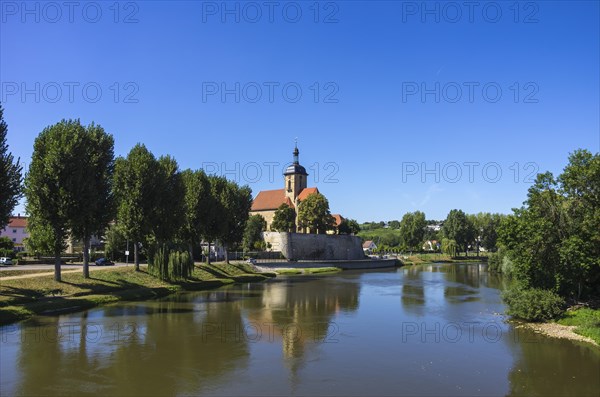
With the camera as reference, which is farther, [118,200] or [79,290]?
[118,200]

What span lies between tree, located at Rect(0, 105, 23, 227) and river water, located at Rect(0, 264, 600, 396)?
8.05 meters

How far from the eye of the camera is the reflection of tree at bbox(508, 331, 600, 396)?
16.7 meters

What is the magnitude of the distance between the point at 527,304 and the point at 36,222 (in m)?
36.4

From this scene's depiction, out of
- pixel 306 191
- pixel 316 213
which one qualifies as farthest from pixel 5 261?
pixel 306 191

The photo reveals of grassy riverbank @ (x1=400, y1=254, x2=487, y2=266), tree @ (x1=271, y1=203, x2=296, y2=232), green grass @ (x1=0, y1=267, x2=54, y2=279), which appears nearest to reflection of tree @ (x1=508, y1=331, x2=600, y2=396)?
green grass @ (x1=0, y1=267, x2=54, y2=279)

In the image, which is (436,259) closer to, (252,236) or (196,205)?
(252,236)

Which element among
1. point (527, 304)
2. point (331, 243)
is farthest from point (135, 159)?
point (331, 243)

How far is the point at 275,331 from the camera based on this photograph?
26.6 metres

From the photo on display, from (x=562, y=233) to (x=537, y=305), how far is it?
16.5 ft

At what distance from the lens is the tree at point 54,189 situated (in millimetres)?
36000

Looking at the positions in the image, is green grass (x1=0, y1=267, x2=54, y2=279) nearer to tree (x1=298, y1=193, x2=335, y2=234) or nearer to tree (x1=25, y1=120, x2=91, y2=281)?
tree (x1=25, y1=120, x2=91, y2=281)

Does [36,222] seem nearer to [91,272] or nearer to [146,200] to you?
[91,272]

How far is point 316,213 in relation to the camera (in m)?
99.0

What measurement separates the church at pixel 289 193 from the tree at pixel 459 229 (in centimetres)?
2954
